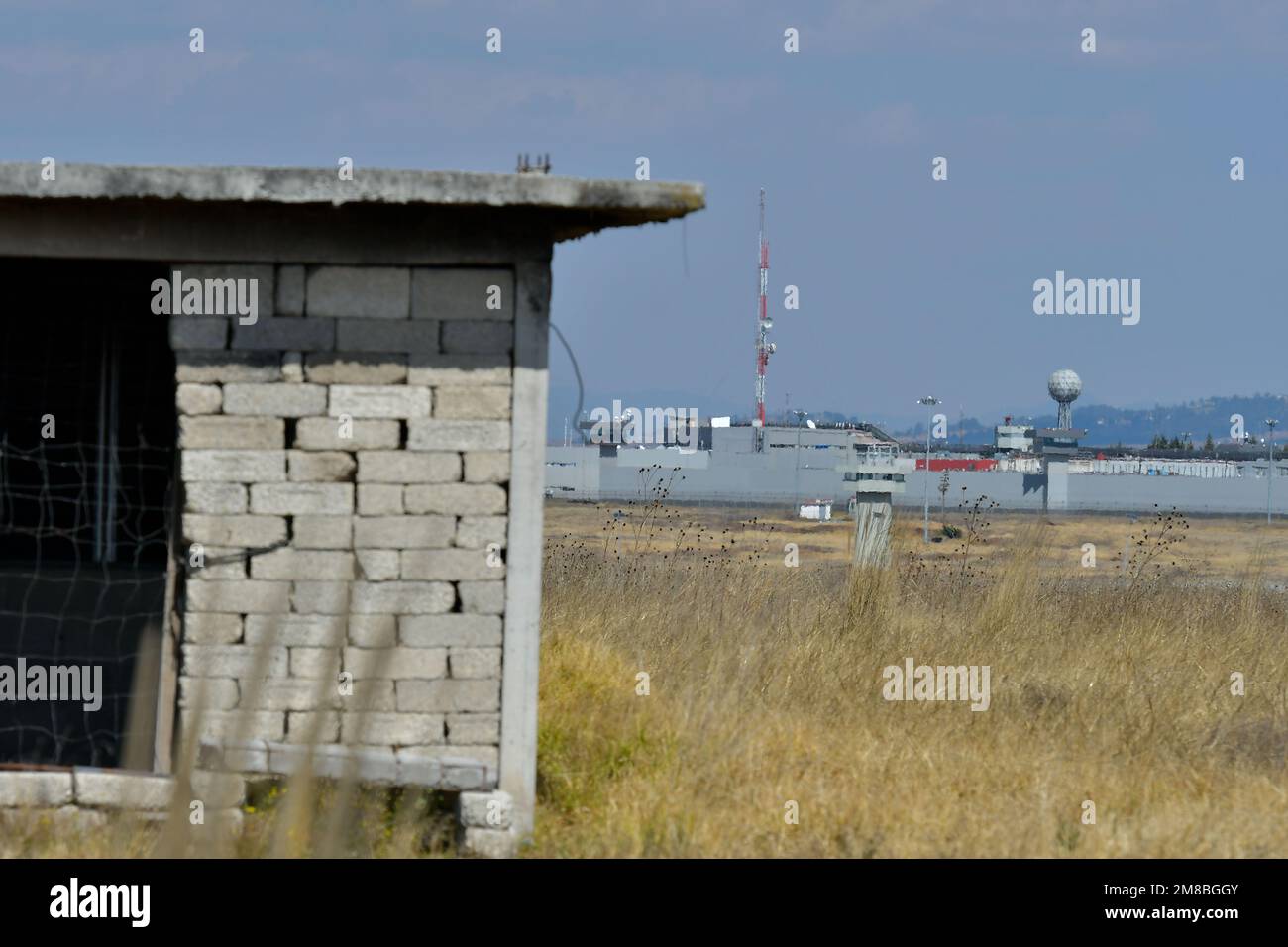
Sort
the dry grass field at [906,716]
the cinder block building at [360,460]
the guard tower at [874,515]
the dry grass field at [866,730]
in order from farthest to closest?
the guard tower at [874,515], the dry grass field at [906,716], the dry grass field at [866,730], the cinder block building at [360,460]

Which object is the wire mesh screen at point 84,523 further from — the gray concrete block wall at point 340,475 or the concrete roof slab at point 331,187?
the concrete roof slab at point 331,187

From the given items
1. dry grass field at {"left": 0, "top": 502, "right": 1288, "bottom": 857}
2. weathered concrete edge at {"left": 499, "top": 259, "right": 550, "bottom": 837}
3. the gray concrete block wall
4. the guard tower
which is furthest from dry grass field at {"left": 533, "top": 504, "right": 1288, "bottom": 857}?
the gray concrete block wall

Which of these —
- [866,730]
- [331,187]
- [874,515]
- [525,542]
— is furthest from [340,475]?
[874,515]

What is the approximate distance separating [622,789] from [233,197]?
338 centimetres

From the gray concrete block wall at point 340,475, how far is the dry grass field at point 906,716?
1.25 metres

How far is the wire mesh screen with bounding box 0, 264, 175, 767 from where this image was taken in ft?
26.2

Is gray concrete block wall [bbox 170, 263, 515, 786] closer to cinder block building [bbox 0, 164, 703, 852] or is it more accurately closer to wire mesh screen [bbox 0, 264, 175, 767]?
cinder block building [bbox 0, 164, 703, 852]

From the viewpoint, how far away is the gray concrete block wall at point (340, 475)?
617 cm

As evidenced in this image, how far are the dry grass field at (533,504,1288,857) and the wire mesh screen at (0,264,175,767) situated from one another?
8.57 feet

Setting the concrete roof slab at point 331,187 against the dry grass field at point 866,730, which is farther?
the dry grass field at point 866,730

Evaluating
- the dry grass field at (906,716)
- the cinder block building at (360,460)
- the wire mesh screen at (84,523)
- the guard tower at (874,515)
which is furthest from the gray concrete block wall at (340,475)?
the guard tower at (874,515)
